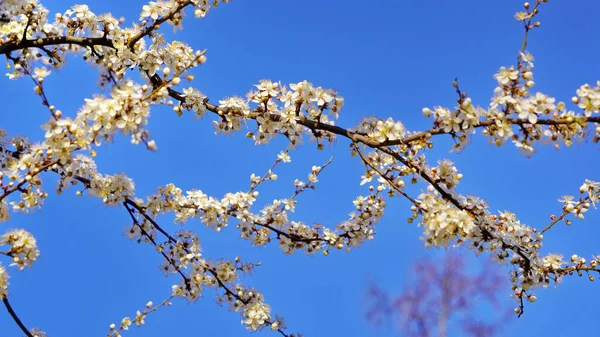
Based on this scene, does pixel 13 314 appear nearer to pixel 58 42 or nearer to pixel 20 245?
pixel 20 245

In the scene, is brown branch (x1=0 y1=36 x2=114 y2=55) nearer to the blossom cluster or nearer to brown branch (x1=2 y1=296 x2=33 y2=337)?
the blossom cluster

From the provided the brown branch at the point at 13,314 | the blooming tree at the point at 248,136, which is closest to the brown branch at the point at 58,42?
the blooming tree at the point at 248,136

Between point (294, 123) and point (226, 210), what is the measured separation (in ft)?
2.94

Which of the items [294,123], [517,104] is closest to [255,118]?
[294,123]

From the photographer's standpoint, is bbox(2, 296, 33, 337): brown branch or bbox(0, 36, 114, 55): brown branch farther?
bbox(0, 36, 114, 55): brown branch

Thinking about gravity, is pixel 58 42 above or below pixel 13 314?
above

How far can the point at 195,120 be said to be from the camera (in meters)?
3.60

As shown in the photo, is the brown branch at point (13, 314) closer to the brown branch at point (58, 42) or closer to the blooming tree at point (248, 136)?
the blooming tree at point (248, 136)

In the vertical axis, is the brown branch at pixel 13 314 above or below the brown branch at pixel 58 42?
below

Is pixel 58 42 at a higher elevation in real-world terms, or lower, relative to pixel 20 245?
higher

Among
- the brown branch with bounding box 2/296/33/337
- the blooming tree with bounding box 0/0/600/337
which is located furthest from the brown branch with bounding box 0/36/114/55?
the brown branch with bounding box 2/296/33/337

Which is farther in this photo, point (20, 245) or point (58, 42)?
point (58, 42)

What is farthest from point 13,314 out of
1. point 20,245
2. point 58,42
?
point 58,42

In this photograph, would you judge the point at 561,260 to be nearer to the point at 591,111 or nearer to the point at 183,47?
the point at 591,111
